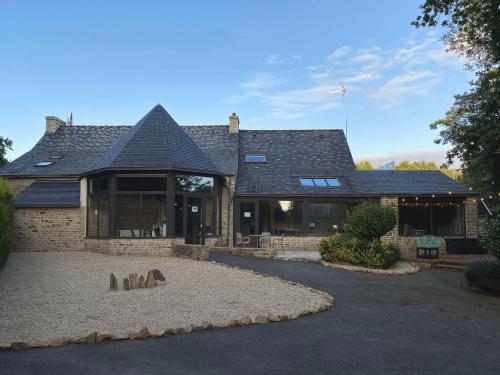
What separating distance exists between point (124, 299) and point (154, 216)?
29.0 ft

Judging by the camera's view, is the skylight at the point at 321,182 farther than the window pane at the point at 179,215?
Yes

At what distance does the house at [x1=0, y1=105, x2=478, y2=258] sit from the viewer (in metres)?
18.0

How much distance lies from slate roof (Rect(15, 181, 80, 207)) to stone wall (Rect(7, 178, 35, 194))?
0.79 metres

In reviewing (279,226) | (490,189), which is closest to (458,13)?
(279,226)

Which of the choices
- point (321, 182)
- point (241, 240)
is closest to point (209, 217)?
point (241, 240)

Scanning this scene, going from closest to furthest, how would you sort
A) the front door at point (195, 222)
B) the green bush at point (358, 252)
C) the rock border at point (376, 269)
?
the rock border at point (376, 269) → the green bush at point (358, 252) → the front door at point (195, 222)

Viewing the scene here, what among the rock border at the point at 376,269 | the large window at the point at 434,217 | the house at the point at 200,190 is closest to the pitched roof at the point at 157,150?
the house at the point at 200,190

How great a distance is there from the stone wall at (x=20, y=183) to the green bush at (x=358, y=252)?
1609 cm

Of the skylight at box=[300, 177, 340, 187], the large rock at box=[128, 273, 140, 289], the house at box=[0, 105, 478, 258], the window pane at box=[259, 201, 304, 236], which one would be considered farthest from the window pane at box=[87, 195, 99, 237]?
the skylight at box=[300, 177, 340, 187]

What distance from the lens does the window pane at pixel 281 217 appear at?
2225cm

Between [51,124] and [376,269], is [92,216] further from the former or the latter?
[376,269]

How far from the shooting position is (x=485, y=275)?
10945 mm

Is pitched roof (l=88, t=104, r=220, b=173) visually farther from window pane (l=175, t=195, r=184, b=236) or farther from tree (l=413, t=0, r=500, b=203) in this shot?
tree (l=413, t=0, r=500, b=203)

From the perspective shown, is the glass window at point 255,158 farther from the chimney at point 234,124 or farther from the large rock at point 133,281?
the large rock at point 133,281
